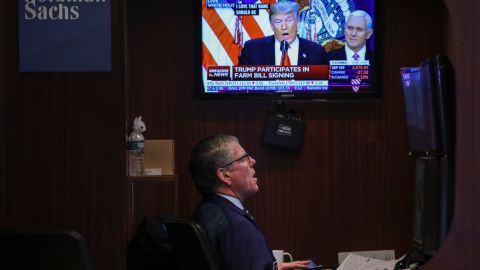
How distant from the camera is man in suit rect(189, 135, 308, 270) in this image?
2.49m

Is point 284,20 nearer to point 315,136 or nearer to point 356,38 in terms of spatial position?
point 356,38

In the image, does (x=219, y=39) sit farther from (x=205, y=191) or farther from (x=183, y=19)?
(x=205, y=191)

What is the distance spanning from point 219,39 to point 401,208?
140cm

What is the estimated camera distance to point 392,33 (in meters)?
3.70

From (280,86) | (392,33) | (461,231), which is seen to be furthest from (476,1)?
(392,33)

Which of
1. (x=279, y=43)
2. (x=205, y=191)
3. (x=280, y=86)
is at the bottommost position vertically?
(x=205, y=191)

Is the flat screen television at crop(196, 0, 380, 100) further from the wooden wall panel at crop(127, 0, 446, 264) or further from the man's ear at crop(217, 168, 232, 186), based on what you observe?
the man's ear at crop(217, 168, 232, 186)

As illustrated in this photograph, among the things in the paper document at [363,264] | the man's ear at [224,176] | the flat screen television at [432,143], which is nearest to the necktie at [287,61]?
the man's ear at [224,176]

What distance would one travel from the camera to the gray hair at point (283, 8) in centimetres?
354

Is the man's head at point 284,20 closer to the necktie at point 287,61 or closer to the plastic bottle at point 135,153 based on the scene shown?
the necktie at point 287,61

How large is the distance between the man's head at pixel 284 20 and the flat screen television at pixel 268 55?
2cm

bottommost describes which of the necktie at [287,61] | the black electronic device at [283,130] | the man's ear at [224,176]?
the man's ear at [224,176]

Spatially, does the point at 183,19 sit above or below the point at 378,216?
above

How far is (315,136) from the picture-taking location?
3688mm
